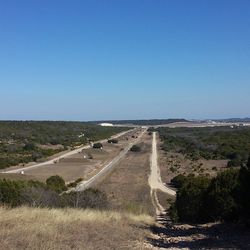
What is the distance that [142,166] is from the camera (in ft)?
278

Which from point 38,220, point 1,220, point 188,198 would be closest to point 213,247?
point 38,220

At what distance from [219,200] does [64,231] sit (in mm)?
10735

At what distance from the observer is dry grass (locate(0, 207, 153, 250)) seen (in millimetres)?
10195

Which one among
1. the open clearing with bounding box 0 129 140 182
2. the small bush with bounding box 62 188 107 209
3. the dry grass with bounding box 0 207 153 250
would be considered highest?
the dry grass with bounding box 0 207 153 250

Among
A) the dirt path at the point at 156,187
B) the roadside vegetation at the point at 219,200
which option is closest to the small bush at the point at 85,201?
the roadside vegetation at the point at 219,200

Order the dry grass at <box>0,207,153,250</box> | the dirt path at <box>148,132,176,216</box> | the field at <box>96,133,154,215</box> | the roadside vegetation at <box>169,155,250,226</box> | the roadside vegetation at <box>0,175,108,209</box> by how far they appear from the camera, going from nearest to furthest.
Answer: the dry grass at <box>0,207,153,250</box> → the roadside vegetation at <box>169,155,250,226</box> → the roadside vegetation at <box>0,175,108,209</box> → the dirt path at <box>148,132,176,216</box> → the field at <box>96,133,154,215</box>

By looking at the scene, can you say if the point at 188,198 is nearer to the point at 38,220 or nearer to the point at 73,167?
the point at 38,220

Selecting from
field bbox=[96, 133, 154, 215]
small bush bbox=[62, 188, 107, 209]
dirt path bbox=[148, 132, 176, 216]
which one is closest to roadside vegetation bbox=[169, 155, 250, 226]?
small bush bbox=[62, 188, 107, 209]

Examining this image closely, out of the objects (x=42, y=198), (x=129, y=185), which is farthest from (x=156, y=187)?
(x=42, y=198)

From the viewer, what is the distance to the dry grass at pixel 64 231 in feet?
33.4

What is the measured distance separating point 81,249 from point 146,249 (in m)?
2.84

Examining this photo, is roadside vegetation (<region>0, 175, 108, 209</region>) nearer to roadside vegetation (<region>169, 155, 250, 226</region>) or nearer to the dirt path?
roadside vegetation (<region>169, 155, 250, 226</region>)

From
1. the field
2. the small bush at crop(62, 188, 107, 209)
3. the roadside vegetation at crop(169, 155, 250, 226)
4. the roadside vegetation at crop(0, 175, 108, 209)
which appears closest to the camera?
→ the roadside vegetation at crop(169, 155, 250, 226)

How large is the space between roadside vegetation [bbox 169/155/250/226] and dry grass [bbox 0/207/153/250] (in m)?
4.39
